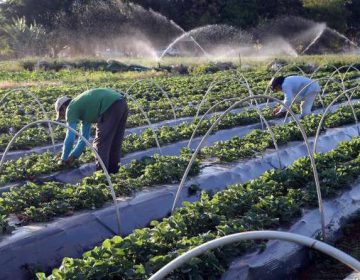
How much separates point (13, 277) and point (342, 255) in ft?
11.8

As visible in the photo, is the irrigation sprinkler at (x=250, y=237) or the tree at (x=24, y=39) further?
the tree at (x=24, y=39)

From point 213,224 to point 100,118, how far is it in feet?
9.79

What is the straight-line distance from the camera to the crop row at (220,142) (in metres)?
8.41

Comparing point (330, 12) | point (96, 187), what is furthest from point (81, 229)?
point (330, 12)

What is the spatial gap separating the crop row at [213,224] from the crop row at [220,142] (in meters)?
1.51

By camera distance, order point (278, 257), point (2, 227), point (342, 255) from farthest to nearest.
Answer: point (2, 227), point (278, 257), point (342, 255)

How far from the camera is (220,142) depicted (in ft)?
32.0

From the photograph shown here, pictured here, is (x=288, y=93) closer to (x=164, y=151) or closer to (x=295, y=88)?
(x=295, y=88)

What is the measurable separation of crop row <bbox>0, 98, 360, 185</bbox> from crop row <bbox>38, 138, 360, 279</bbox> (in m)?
1.51

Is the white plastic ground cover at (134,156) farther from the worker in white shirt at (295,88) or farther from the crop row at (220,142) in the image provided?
the worker in white shirt at (295,88)

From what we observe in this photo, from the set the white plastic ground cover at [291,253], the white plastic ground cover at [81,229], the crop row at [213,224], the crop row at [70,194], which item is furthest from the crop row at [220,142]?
the white plastic ground cover at [291,253]

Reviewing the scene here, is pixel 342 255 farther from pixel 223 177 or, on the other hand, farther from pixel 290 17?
pixel 290 17

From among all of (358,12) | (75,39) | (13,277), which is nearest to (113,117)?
(13,277)

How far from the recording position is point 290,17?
44844 millimetres
